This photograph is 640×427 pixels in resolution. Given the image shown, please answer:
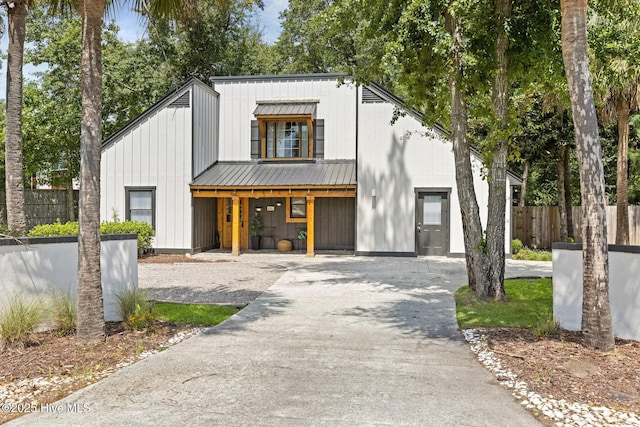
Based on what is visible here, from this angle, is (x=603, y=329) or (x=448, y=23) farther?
(x=448, y=23)

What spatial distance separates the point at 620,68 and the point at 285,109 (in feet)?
33.9

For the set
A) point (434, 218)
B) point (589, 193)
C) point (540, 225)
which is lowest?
point (540, 225)

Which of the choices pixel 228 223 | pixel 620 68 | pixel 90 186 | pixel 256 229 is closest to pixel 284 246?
pixel 256 229

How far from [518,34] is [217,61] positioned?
68.5ft

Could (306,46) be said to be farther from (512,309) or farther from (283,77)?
(512,309)

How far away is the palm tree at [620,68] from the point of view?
8820 mm

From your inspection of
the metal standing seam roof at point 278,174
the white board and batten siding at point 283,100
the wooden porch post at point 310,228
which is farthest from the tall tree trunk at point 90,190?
the white board and batten siding at point 283,100

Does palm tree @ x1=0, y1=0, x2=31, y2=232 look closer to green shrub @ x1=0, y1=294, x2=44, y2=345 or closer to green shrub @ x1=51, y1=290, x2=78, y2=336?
green shrub @ x1=51, y1=290, x2=78, y2=336

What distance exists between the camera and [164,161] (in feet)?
54.5

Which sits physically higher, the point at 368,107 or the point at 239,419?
the point at 368,107

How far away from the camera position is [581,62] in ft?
17.5

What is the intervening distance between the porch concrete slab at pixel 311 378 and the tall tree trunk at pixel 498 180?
1055 millimetres

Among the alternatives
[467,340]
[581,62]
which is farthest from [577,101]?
[467,340]

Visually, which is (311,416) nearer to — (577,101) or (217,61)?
(577,101)
